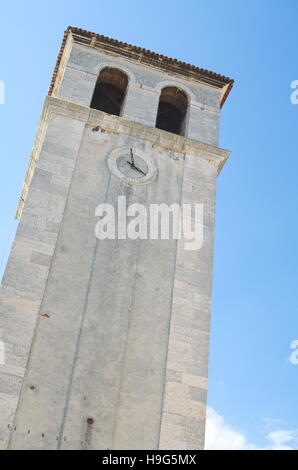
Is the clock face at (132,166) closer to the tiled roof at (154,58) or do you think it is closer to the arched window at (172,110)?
the arched window at (172,110)

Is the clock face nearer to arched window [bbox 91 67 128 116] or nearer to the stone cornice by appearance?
the stone cornice

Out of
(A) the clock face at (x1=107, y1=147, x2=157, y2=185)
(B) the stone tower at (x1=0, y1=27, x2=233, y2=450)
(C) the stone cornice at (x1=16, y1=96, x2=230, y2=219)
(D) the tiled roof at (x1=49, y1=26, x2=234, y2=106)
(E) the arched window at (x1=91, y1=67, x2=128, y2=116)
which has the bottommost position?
(B) the stone tower at (x1=0, y1=27, x2=233, y2=450)

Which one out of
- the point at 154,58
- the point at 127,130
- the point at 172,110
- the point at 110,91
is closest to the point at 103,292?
the point at 127,130

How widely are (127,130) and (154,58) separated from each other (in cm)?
337

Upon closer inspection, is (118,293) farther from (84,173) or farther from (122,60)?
(122,60)

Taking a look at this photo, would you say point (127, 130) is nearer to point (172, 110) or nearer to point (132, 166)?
point (132, 166)

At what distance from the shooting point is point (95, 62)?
16172mm

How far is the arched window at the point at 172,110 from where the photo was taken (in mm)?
16734

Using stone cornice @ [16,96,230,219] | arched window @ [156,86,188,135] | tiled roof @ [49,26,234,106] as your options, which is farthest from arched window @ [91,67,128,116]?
stone cornice @ [16,96,230,219]

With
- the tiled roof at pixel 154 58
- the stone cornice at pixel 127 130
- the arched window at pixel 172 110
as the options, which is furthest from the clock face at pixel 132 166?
the tiled roof at pixel 154 58

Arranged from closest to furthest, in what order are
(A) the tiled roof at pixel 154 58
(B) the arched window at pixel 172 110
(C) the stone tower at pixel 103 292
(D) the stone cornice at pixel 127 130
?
(C) the stone tower at pixel 103 292, (D) the stone cornice at pixel 127 130, (A) the tiled roof at pixel 154 58, (B) the arched window at pixel 172 110

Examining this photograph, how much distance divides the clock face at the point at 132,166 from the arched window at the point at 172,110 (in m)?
2.63

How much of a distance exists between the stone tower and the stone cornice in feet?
0.09

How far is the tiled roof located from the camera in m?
16.4
